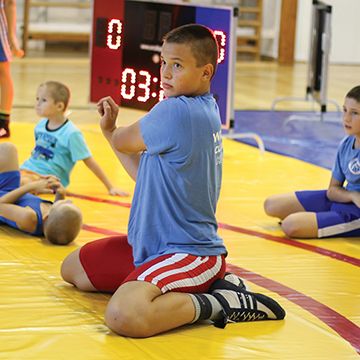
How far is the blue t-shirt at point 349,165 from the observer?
2982 millimetres

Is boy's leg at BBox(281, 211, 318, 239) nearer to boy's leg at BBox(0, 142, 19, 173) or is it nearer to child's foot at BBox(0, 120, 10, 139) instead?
boy's leg at BBox(0, 142, 19, 173)

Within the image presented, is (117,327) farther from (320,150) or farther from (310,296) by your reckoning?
(320,150)

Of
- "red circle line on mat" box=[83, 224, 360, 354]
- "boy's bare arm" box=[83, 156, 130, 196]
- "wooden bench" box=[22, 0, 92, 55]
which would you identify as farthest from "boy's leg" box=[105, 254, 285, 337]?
"wooden bench" box=[22, 0, 92, 55]

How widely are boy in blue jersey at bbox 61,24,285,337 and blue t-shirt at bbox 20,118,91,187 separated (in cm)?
131

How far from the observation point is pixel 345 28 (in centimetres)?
1311

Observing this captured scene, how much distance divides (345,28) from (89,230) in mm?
11472

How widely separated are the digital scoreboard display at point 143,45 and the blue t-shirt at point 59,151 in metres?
1.48

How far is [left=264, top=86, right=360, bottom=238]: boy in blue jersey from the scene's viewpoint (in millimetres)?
2928

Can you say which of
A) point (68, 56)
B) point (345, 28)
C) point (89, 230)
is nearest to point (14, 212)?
point (89, 230)

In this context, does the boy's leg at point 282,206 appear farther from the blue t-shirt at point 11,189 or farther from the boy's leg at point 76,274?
the boy's leg at point 76,274

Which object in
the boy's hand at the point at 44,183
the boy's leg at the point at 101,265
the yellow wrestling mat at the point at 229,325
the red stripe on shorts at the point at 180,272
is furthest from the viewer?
the boy's hand at the point at 44,183

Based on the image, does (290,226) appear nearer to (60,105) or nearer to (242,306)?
(242,306)

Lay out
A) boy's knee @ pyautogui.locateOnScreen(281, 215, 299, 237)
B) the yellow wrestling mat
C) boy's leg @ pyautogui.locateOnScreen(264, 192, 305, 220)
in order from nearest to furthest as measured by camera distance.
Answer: the yellow wrestling mat → boy's knee @ pyautogui.locateOnScreen(281, 215, 299, 237) → boy's leg @ pyautogui.locateOnScreen(264, 192, 305, 220)

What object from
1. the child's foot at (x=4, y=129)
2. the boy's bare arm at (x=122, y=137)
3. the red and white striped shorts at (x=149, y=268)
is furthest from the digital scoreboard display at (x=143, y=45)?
the red and white striped shorts at (x=149, y=268)
